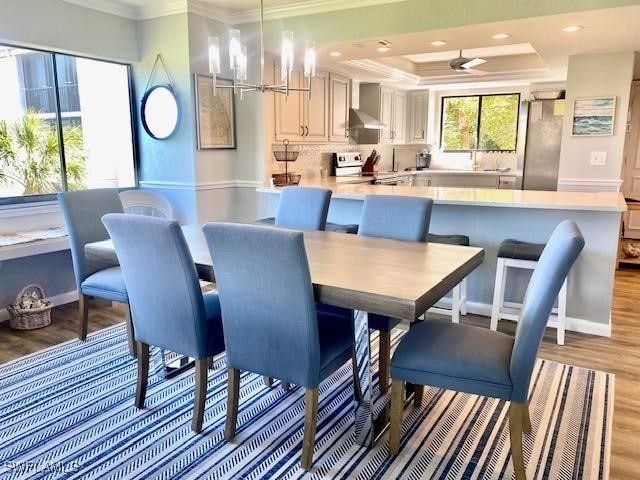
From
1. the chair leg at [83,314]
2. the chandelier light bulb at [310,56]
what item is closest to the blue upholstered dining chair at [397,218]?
the chandelier light bulb at [310,56]

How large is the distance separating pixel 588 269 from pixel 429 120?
517 centimetres

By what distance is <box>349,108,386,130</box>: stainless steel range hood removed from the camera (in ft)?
20.9

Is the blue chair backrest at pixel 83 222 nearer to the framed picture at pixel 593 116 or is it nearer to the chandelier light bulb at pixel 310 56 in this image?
the chandelier light bulb at pixel 310 56

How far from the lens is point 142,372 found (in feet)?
7.95

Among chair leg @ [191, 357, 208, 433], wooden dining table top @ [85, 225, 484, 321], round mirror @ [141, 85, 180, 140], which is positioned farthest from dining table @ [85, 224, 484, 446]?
round mirror @ [141, 85, 180, 140]

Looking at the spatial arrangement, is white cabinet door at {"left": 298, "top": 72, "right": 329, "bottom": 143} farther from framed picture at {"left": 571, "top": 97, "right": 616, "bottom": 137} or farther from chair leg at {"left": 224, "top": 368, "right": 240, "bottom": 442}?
chair leg at {"left": 224, "top": 368, "right": 240, "bottom": 442}

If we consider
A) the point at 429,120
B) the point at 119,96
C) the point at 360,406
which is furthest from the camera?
the point at 429,120

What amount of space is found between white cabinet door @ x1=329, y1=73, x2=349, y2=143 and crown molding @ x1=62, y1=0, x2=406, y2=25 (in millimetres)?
1698

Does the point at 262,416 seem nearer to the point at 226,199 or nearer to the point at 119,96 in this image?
the point at 226,199

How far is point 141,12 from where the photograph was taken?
429 centimetres

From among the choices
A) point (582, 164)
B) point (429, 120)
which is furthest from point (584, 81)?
point (429, 120)

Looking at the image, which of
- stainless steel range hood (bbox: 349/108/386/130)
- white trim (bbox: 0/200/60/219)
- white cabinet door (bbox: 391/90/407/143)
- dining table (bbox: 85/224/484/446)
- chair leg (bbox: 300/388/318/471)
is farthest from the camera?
white cabinet door (bbox: 391/90/407/143)

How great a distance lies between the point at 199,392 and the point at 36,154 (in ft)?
9.19

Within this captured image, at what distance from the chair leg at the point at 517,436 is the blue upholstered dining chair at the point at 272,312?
71cm
